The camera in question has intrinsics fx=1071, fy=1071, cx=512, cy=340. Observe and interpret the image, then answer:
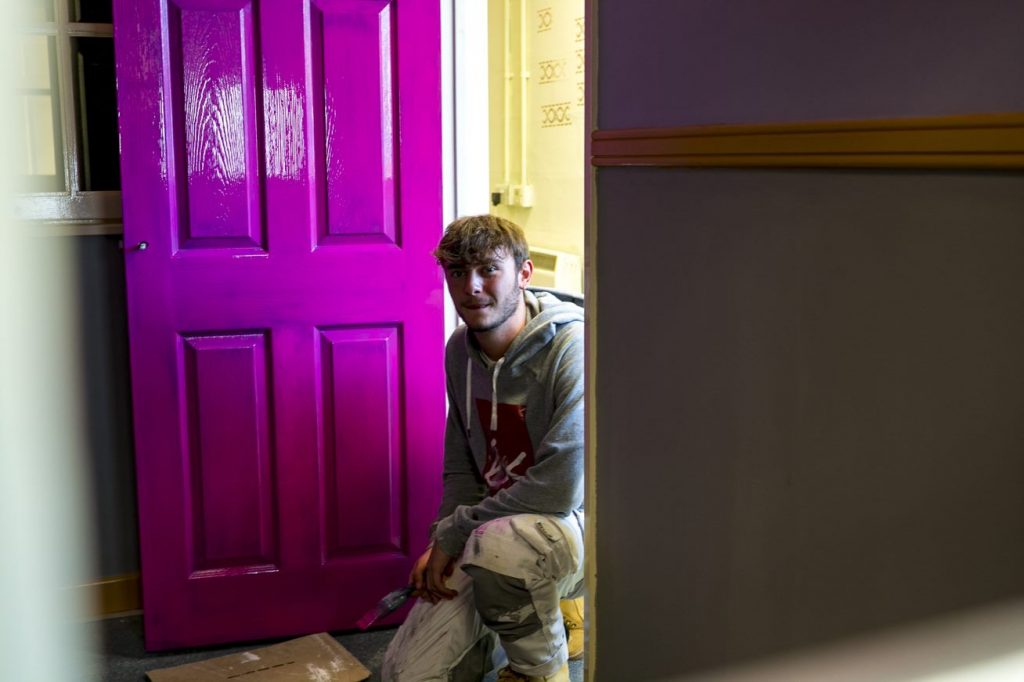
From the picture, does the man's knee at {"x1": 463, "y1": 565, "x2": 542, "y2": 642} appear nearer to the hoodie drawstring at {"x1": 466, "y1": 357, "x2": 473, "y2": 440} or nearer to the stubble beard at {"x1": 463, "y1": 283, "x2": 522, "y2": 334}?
the hoodie drawstring at {"x1": 466, "y1": 357, "x2": 473, "y2": 440}

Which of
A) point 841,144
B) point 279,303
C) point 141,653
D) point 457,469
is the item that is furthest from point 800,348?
point 141,653

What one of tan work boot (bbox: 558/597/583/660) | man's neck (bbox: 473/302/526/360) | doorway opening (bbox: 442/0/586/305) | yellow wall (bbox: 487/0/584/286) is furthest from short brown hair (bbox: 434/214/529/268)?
yellow wall (bbox: 487/0/584/286)

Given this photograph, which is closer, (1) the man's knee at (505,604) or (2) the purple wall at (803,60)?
(2) the purple wall at (803,60)

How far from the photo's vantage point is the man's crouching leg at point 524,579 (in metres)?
2.24

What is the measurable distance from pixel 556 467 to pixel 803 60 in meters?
1.14

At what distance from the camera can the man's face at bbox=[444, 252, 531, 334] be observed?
7.70ft

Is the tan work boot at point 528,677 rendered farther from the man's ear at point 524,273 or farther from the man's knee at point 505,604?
the man's ear at point 524,273

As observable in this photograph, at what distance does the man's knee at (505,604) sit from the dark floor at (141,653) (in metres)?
0.31

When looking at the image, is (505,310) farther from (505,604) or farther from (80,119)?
(80,119)

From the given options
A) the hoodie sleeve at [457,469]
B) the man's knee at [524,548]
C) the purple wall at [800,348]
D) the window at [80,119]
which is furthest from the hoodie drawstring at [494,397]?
the window at [80,119]

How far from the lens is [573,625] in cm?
266

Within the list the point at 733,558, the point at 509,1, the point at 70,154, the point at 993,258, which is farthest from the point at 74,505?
the point at 509,1

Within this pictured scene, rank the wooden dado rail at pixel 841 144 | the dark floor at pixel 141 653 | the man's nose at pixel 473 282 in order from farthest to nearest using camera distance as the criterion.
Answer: the dark floor at pixel 141 653
the man's nose at pixel 473 282
the wooden dado rail at pixel 841 144

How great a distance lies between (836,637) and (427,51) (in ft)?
6.21
